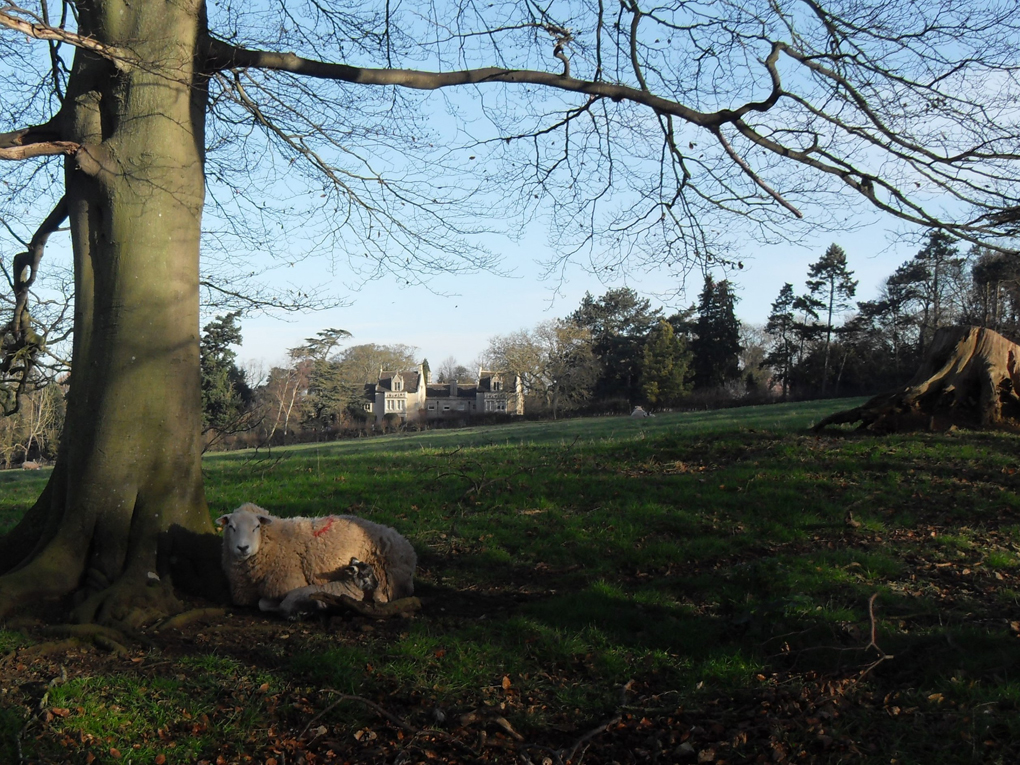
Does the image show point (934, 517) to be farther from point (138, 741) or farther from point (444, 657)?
point (138, 741)

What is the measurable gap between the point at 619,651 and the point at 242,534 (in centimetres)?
333

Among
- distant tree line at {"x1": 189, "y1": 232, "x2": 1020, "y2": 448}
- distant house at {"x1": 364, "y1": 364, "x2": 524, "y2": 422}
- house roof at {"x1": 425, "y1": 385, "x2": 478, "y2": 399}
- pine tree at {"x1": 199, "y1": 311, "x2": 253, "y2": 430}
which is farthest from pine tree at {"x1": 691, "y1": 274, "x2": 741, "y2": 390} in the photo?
house roof at {"x1": 425, "y1": 385, "x2": 478, "y2": 399}

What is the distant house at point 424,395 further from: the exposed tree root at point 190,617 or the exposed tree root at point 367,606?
the exposed tree root at point 190,617

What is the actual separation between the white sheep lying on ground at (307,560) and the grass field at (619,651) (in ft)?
0.87

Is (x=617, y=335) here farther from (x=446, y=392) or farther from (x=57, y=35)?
(x=57, y=35)

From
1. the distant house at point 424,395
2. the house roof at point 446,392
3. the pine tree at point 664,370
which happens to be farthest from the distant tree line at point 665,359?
the house roof at point 446,392

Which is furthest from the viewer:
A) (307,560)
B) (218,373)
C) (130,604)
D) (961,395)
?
(218,373)

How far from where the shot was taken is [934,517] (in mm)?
8383

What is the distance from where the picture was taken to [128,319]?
21.0 feet

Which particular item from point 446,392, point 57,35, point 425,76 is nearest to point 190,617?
point 57,35

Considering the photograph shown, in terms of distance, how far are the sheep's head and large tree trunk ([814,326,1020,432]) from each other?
978 centimetres

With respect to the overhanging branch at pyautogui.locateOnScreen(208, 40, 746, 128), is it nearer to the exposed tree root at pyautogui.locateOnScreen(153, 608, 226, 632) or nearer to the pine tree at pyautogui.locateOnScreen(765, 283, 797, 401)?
the exposed tree root at pyautogui.locateOnScreen(153, 608, 226, 632)

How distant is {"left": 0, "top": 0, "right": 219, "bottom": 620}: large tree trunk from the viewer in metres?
6.27

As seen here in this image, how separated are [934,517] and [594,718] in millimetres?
5752
